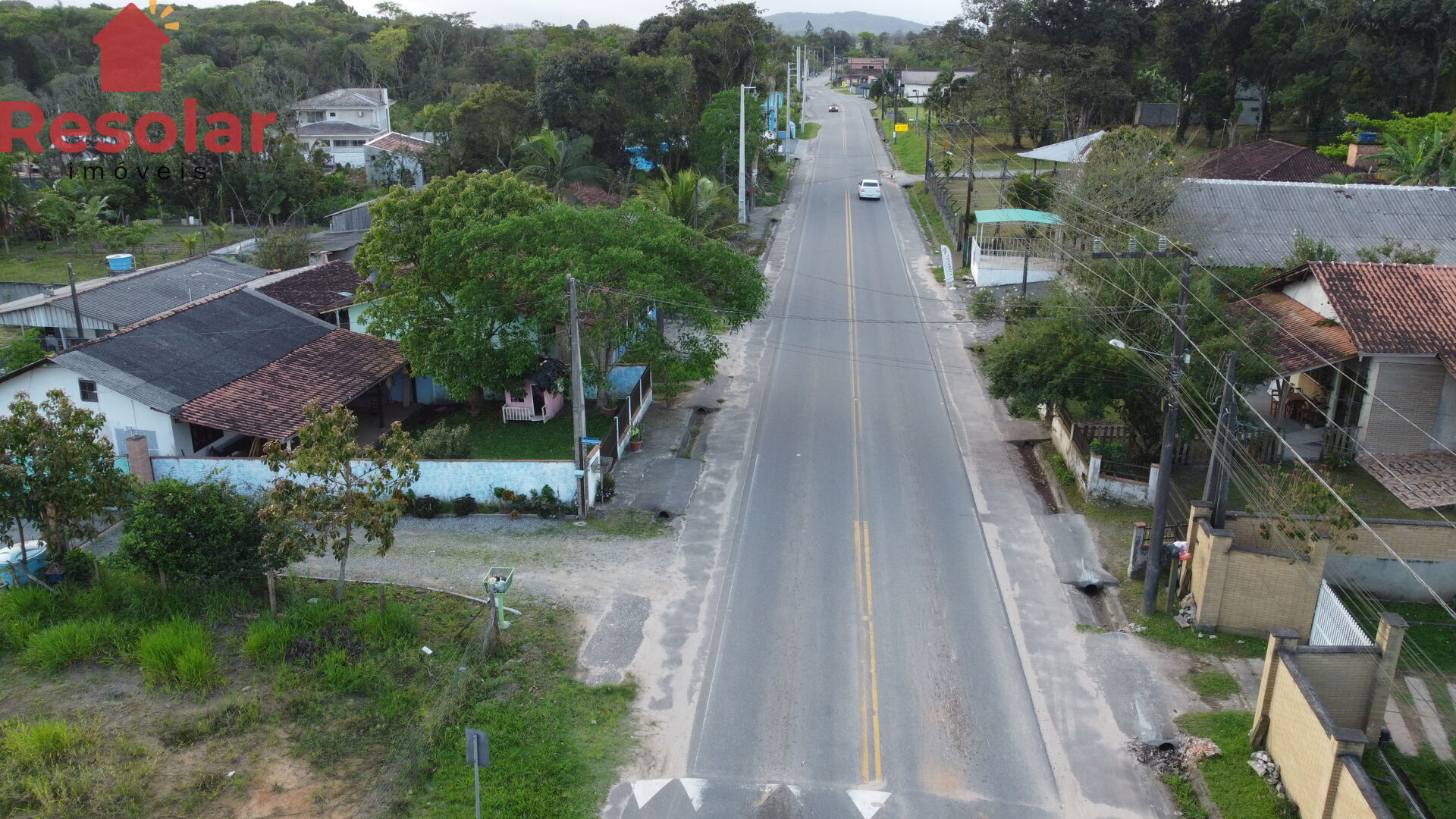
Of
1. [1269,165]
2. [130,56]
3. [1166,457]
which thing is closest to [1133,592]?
[1166,457]

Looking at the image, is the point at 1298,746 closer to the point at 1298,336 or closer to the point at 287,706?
the point at 287,706

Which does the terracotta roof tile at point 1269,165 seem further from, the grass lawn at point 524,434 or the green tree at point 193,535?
the green tree at point 193,535

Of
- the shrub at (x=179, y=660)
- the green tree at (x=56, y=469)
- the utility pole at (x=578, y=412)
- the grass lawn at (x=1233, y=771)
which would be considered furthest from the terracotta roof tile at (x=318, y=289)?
the grass lawn at (x=1233, y=771)

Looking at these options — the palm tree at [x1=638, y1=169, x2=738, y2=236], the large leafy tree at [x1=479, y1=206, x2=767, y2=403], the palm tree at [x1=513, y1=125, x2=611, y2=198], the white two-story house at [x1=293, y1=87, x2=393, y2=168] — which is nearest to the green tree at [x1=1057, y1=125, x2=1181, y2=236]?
the palm tree at [x1=638, y1=169, x2=738, y2=236]

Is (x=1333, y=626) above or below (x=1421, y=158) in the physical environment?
below

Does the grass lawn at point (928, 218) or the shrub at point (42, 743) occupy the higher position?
the grass lawn at point (928, 218)

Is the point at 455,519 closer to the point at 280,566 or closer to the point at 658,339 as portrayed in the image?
the point at 280,566

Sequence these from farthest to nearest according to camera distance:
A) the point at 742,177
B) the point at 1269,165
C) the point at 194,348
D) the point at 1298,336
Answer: the point at 742,177, the point at 1269,165, the point at 194,348, the point at 1298,336
